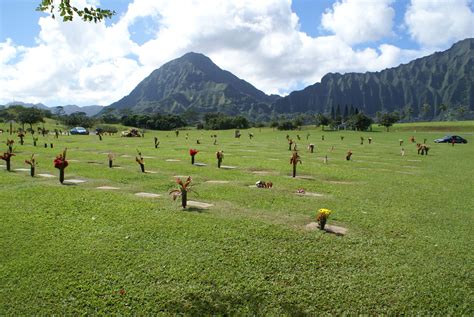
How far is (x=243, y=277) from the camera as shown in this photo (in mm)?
7672

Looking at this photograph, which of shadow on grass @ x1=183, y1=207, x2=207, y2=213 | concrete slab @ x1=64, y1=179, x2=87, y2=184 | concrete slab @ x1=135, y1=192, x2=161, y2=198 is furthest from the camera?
concrete slab @ x1=64, y1=179, x2=87, y2=184

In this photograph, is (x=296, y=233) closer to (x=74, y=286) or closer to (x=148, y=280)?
(x=148, y=280)

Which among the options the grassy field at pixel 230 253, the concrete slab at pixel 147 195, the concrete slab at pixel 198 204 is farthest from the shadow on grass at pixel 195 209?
the concrete slab at pixel 147 195

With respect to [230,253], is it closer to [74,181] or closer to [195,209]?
[195,209]

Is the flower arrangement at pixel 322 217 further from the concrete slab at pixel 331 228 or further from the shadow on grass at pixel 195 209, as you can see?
the shadow on grass at pixel 195 209

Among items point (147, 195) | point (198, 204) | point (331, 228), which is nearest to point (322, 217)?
point (331, 228)

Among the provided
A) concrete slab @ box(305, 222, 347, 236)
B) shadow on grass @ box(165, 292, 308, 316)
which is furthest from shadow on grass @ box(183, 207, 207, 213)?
shadow on grass @ box(165, 292, 308, 316)

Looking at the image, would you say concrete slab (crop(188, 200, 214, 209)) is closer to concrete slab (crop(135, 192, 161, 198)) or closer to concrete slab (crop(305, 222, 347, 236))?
concrete slab (crop(135, 192, 161, 198))

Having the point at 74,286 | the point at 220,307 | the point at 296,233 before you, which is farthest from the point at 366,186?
the point at 74,286

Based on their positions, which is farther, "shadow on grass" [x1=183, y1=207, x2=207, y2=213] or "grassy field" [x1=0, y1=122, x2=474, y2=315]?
"shadow on grass" [x1=183, y1=207, x2=207, y2=213]

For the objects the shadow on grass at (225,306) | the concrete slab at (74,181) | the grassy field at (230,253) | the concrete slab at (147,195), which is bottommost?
the shadow on grass at (225,306)

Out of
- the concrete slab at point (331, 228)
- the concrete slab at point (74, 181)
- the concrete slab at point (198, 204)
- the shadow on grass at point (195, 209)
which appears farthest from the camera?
the concrete slab at point (74, 181)

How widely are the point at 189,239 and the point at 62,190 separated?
7655 millimetres

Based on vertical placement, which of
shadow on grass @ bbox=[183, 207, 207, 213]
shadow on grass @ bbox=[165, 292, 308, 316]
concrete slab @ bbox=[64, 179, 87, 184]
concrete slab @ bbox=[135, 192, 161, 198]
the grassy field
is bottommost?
shadow on grass @ bbox=[165, 292, 308, 316]
